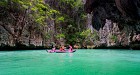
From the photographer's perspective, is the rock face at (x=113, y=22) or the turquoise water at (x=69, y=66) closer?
the turquoise water at (x=69, y=66)

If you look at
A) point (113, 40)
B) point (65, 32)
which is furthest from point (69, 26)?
point (113, 40)

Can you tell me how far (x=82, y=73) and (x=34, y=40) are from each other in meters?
23.6

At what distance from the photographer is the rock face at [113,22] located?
25967 mm

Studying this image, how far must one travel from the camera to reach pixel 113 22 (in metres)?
34.3

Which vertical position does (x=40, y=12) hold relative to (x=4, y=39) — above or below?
above

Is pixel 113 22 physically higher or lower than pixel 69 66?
higher

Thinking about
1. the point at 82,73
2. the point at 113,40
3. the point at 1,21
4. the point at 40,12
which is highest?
the point at 40,12

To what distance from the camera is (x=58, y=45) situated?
37.5 metres

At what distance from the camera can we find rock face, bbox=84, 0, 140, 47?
85.2ft

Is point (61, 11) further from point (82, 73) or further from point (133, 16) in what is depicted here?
point (82, 73)

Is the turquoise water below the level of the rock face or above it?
below

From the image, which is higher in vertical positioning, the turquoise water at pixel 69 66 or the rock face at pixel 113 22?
the rock face at pixel 113 22

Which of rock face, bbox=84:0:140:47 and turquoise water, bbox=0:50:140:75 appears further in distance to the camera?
rock face, bbox=84:0:140:47

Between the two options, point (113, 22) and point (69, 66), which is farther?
point (113, 22)
